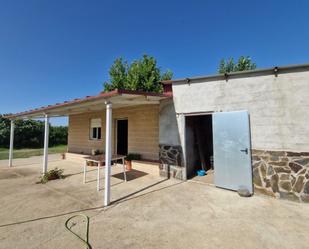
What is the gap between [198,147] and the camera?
7.23 m

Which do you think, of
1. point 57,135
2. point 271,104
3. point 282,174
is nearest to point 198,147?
point 282,174

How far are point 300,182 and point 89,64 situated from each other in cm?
1677

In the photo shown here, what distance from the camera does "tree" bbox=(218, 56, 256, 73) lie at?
70.3 feet

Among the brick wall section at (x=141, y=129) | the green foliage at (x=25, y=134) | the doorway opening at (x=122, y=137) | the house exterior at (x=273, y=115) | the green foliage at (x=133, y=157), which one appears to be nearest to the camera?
the house exterior at (x=273, y=115)

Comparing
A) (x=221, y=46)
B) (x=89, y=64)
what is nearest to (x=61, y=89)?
(x=89, y=64)

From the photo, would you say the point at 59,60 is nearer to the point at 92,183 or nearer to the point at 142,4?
the point at 142,4

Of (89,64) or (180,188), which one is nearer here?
(180,188)

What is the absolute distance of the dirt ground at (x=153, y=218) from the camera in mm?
2713

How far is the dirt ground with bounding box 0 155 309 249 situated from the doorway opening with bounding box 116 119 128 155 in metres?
3.96

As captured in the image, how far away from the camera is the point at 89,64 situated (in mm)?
16156

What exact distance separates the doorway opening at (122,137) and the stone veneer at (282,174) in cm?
636

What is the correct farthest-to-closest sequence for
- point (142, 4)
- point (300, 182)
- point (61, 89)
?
point (61, 89) < point (142, 4) < point (300, 182)

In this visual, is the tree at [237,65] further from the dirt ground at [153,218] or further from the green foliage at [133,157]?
the dirt ground at [153,218]

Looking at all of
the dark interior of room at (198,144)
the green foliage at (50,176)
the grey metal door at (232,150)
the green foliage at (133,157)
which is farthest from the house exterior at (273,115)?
the green foliage at (50,176)
